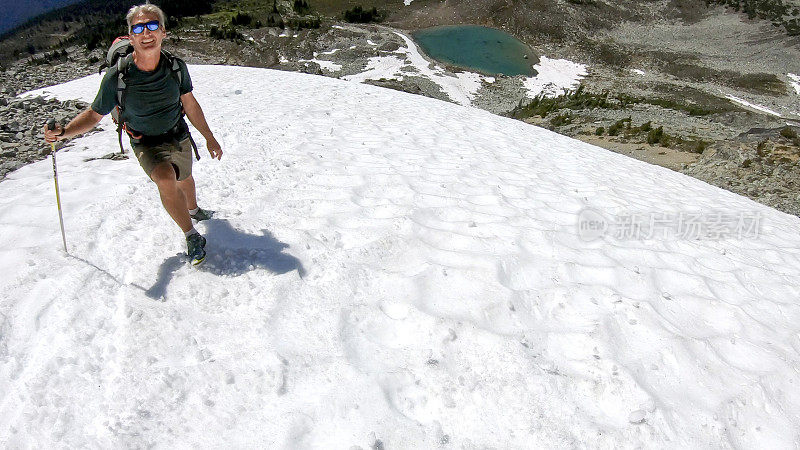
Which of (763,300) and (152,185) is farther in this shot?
(152,185)

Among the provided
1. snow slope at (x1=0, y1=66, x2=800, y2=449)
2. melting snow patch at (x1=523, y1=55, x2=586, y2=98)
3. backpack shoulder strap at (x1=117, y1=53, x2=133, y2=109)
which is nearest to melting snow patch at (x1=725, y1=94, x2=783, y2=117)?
melting snow patch at (x1=523, y1=55, x2=586, y2=98)

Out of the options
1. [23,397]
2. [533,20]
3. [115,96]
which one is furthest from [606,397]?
[533,20]

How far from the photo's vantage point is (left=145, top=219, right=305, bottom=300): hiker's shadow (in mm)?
3770

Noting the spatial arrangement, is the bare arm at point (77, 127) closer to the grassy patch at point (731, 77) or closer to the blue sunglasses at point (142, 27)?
the blue sunglasses at point (142, 27)

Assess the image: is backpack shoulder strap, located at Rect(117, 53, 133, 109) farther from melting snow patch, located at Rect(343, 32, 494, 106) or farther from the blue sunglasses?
melting snow patch, located at Rect(343, 32, 494, 106)

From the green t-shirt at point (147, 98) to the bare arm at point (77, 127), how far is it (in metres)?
0.12

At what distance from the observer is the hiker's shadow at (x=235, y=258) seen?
377 cm

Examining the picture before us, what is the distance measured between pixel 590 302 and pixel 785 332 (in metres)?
1.91

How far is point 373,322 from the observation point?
330cm

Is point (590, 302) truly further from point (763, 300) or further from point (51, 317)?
point (51, 317)

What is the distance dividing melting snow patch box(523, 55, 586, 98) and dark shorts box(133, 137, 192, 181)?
43296 millimetres

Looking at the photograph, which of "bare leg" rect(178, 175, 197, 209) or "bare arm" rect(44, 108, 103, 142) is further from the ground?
"bare arm" rect(44, 108, 103, 142)

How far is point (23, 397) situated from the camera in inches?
98.5

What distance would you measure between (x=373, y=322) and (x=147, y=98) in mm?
2739
